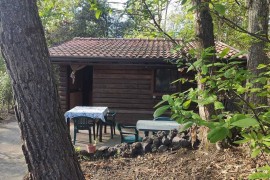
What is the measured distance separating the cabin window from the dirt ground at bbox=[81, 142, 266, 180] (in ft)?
19.1

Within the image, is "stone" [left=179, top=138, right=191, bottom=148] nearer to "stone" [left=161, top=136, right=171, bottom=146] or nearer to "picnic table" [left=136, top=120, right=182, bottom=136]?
"stone" [left=161, top=136, right=171, bottom=146]

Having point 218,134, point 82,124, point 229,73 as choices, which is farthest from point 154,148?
point 218,134

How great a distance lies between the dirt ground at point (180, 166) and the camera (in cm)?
368

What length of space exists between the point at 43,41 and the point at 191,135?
10.8 ft

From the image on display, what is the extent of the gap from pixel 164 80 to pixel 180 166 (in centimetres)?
676

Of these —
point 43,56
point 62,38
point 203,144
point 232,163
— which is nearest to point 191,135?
A: point 203,144

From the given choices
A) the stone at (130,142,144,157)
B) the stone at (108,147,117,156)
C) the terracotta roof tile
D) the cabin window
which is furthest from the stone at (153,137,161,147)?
the cabin window

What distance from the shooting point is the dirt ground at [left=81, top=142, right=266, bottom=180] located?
12.1 ft

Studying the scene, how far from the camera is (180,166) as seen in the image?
421 centimetres

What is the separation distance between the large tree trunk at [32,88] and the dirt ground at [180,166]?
1.82 meters

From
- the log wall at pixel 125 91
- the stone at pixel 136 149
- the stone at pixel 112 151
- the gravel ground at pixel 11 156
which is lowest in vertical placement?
the gravel ground at pixel 11 156

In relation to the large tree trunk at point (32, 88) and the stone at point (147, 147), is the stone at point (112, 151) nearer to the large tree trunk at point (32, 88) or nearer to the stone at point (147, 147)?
the stone at point (147, 147)

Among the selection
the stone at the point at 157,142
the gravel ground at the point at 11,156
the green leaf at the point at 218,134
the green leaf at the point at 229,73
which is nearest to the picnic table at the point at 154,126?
the stone at the point at 157,142

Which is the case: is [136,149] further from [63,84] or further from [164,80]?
[63,84]
